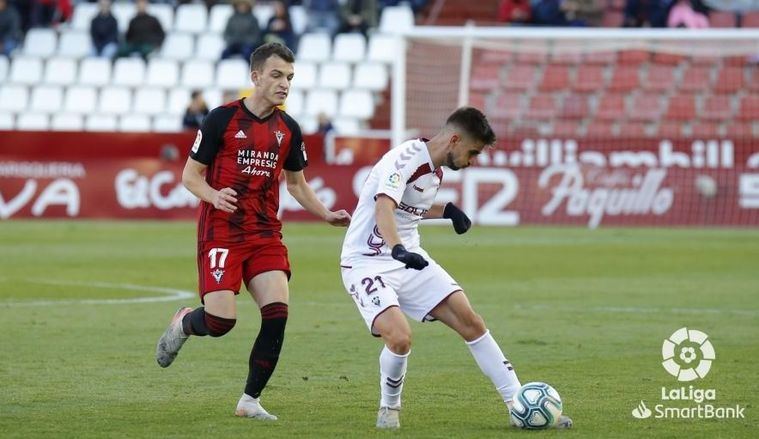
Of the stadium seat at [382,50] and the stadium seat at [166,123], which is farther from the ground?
the stadium seat at [382,50]

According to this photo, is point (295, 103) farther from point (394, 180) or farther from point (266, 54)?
point (394, 180)

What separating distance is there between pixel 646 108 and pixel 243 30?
854 centimetres

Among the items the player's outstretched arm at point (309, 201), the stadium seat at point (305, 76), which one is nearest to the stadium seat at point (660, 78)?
the stadium seat at point (305, 76)

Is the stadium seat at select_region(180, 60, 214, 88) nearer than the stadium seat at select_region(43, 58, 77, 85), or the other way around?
the stadium seat at select_region(180, 60, 214, 88)

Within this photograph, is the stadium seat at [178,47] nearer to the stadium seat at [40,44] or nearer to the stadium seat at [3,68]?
the stadium seat at [40,44]

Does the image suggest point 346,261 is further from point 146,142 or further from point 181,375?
point 146,142

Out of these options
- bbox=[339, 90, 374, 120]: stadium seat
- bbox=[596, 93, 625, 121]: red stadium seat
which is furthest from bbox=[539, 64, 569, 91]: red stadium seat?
bbox=[339, 90, 374, 120]: stadium seat

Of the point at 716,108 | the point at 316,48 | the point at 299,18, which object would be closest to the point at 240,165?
the point at 716,108

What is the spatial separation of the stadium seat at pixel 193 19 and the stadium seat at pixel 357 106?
425 cm

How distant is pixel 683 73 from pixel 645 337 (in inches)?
588

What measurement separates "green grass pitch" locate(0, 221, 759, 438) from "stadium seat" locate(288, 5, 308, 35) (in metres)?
11.7

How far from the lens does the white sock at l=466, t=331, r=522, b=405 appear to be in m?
7.84

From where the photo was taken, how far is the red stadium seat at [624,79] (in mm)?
25953

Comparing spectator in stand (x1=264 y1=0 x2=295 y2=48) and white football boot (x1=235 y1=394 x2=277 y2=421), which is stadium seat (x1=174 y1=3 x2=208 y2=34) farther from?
white football boot (x1=235 y1=394 x2=277 y2=421)
